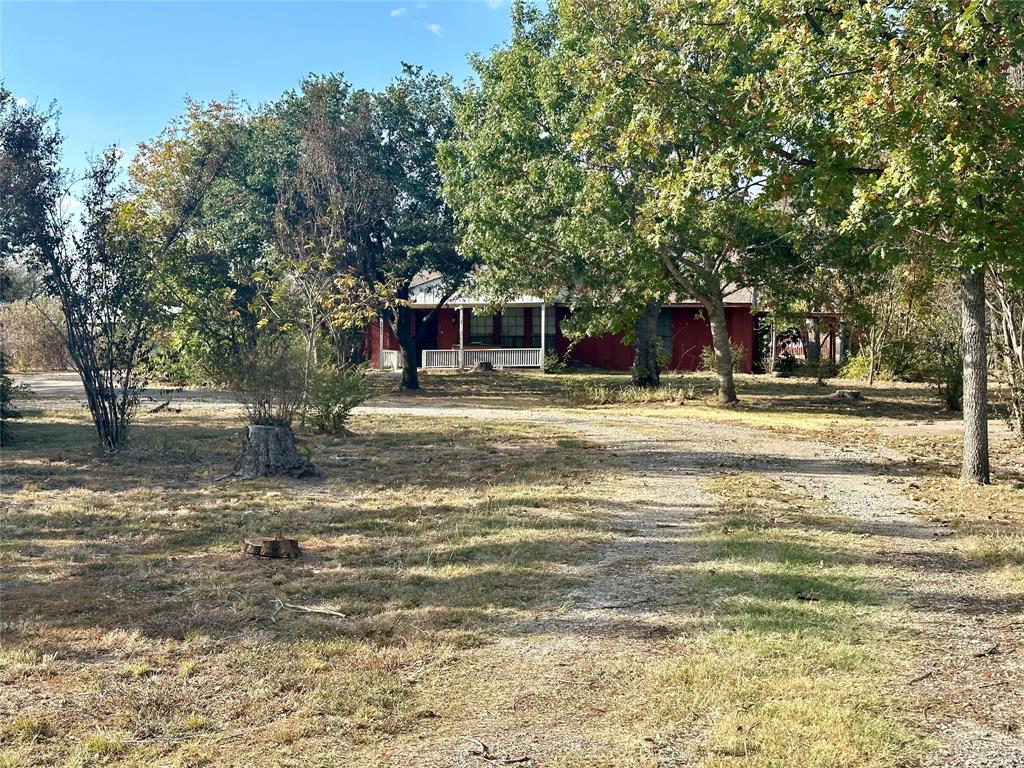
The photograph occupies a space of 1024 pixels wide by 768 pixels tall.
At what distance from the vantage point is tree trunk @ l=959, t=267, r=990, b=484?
9.61 meters

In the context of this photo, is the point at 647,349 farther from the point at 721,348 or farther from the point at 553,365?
the point at 553,365

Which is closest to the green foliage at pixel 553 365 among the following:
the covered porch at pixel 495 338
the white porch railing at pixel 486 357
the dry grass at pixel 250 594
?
the covered porch at pixel 495 338

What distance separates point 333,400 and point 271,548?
739 centimetres

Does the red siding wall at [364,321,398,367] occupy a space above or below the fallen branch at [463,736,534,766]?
above

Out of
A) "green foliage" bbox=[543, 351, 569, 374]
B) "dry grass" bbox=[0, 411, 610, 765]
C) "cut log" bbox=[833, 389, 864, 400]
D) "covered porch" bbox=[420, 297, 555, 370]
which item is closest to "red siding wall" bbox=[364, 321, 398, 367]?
"covered porch" bbox=[420, 297, 555, 370]

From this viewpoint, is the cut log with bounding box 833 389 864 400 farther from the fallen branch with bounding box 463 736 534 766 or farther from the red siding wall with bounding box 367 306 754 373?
the fallen branch with bounding box 463 736 534 766

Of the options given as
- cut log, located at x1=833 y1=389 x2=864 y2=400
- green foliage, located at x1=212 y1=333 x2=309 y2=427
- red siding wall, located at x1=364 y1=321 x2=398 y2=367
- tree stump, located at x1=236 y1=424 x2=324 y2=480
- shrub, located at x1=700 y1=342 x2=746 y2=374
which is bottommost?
tree stump, located at x1=236 y1=424 x2=324 y2=480

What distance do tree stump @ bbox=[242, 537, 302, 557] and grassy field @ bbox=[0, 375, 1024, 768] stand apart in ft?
0.43

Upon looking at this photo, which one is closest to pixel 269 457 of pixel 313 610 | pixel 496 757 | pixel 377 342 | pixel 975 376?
pixel 313 610

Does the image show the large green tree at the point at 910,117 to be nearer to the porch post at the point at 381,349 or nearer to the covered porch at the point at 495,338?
the covered porch at the point at 495,338

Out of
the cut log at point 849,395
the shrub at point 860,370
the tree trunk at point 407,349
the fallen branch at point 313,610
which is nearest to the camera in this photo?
the fallen branch at point 313,610

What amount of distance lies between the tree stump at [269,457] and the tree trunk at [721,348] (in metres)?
11.6

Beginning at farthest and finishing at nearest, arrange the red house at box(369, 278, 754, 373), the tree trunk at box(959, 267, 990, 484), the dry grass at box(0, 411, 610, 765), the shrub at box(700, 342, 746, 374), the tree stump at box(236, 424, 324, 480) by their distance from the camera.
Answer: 1. the red house at box(369, 278, 754, 373)
2. the shrub at box(700, 342, 746, 374)
3. the tree stump at box(236, 424, 324, 480)
4. the tree trunk at box(959, 267, 990, 484)
5. the dry grass at box(0, 411, 610, 765)

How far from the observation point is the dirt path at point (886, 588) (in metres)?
3.79
